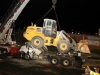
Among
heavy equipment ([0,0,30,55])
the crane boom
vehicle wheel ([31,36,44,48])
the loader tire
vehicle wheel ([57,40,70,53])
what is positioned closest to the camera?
vehicle wheel ([57,40,70,53])

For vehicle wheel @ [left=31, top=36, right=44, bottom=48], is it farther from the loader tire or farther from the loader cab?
the loader tire

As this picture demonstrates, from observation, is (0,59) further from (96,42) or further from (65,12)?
(65,12)

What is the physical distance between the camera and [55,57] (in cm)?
1488

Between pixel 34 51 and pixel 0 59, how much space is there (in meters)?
3.27

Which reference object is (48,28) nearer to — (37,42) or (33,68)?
(37,42)

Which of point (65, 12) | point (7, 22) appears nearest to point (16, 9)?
point (7, 22)

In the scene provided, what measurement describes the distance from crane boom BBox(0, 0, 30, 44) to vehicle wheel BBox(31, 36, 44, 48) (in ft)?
9.88

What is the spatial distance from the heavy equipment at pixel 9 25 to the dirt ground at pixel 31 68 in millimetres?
1389

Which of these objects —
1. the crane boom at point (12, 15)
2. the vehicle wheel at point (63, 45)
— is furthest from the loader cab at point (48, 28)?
the crane boom at point (12, 15)

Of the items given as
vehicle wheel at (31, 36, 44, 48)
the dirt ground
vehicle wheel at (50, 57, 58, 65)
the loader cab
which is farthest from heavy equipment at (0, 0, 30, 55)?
vehicle wheel at (50, 57, 58, 65)

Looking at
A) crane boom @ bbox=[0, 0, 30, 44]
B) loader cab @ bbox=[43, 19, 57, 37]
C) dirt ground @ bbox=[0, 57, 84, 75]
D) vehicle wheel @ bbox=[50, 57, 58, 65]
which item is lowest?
dirt ground @ bbox=[0, 57, 84, 75]

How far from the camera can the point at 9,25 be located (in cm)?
1703

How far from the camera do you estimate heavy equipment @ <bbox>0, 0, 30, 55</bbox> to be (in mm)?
15566

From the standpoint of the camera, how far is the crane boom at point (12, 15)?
15.4 metres
